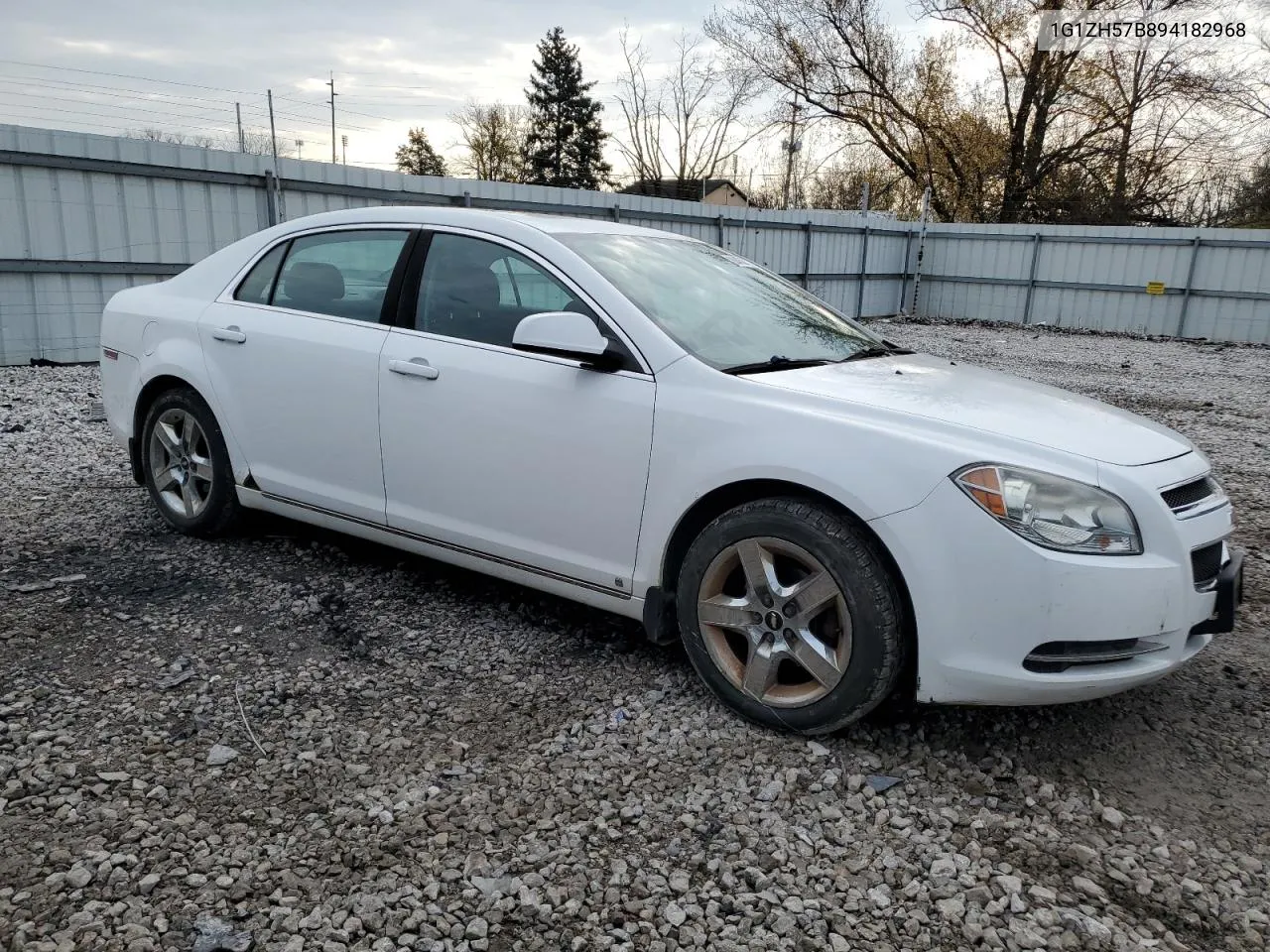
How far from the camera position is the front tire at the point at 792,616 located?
2.73 meters

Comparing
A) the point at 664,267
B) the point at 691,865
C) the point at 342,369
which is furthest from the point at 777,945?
the point at 342,369

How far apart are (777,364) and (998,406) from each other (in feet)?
2.43

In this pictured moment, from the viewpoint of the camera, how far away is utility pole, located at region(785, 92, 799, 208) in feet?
99.5

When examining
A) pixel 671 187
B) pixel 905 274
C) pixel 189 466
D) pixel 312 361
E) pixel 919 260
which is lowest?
pixel 189 466

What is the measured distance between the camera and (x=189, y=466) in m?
4.58

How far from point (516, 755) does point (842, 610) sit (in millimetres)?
1087

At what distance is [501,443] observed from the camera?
340 centimetres

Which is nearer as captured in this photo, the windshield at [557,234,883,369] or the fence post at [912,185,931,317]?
the windshield at [557,234,883,369]

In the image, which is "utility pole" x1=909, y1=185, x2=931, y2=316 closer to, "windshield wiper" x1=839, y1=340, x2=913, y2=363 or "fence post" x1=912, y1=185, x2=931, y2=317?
"fence post" x1=912, y1=185, x2=931, y2=317

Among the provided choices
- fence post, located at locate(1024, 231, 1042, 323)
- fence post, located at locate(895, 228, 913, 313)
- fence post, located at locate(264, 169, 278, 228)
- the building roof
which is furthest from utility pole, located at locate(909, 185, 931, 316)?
the building roof

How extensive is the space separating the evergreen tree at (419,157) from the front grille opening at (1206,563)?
4861 centimetres

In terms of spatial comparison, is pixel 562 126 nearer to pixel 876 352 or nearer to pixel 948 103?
pixel 948 103

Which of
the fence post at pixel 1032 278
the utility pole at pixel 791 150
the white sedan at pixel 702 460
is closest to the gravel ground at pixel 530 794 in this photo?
the white sedan at pixel 702 460

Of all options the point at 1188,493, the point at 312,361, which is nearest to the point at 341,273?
the point at 312,361
